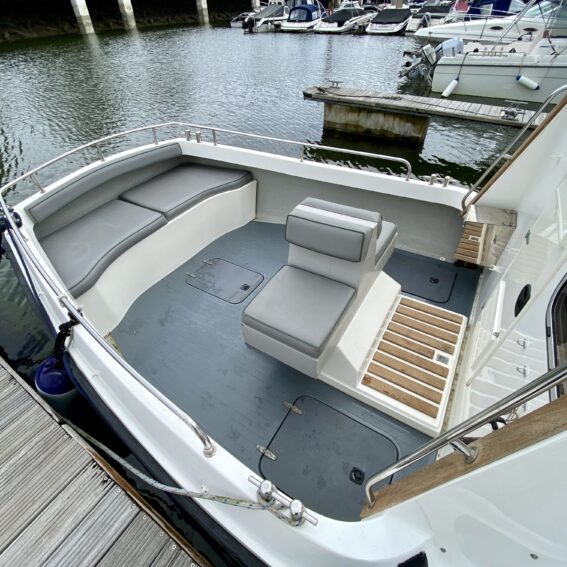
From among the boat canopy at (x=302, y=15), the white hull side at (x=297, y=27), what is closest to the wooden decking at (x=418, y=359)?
the white hull side at (x=297, y=27)

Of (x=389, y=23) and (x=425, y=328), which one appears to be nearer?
(x=425, y=328)

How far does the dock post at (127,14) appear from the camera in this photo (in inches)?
901

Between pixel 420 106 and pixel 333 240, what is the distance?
789cm

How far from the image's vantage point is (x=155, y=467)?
180cm

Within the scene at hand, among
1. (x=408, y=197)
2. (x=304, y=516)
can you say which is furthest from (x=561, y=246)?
(x=408, y=197)

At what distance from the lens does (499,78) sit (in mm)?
11281

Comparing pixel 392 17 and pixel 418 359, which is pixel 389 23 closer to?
pixel 392 17

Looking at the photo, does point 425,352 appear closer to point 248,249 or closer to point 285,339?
point 285,339

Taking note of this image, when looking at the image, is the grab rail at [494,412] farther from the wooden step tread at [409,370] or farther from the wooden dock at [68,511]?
the wooden dock at [68,511]

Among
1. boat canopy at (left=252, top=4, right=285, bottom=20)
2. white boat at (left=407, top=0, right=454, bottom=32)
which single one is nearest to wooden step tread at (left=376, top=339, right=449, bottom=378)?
white boat at (left=407, top=0, right=454, bottom=32)

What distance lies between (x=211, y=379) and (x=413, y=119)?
876 centimetres

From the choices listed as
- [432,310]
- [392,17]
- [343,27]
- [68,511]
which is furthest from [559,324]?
[392,17]

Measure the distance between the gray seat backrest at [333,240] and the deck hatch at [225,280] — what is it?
0.87 meters

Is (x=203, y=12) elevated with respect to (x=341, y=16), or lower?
elevated
